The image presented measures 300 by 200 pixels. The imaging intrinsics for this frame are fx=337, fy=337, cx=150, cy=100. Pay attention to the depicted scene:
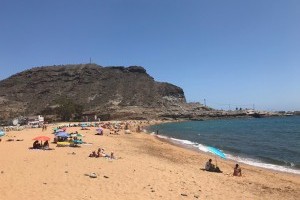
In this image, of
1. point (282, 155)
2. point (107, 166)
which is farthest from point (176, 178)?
point (282, 155)

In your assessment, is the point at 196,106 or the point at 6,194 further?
the point at 196,106

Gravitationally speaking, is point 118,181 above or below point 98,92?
below

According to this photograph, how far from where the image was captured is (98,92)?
504ft

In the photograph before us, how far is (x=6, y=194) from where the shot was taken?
503 inches

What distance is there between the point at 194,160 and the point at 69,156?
10.6 m

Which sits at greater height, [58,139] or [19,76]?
[19,76]

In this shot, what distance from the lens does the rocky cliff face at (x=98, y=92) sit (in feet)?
435

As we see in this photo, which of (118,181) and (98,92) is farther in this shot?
(98,92)

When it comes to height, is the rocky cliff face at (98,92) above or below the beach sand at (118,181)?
above

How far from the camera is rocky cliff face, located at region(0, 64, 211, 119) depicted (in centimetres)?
13262

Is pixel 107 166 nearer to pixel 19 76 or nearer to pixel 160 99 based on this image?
pixel 160 99

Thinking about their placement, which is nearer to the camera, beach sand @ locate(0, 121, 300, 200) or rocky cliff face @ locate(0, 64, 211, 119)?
beach sand @ locate(0, 121, 300, 200)

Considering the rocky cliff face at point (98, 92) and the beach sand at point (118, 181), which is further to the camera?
the rocky cliff face at point (98, 92)

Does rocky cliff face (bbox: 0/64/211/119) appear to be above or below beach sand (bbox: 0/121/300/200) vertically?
above
